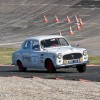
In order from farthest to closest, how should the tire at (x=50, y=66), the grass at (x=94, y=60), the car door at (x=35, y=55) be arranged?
the grass at (x=94, y=60)
the car door at (x=35, y=55)
the tire at (x=50, y=66)

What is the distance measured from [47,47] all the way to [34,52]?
2.11 ft

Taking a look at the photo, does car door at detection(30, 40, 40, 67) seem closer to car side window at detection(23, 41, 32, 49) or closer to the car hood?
car side window at detection(23, 41, 32, 49)

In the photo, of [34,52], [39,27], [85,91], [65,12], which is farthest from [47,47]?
[65,12]

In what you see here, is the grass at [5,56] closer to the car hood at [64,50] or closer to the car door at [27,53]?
the car door at [27,53]

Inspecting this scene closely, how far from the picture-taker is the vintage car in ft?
74.8

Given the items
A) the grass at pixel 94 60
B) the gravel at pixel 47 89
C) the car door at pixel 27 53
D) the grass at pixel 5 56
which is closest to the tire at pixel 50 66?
the car door at pixel 27 53

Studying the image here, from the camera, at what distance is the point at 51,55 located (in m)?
22.9

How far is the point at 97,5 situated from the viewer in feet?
198

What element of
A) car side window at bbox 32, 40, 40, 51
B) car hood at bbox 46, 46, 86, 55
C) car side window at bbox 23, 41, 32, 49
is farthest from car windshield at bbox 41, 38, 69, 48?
car side window at bbox 23, 41, 32, 49

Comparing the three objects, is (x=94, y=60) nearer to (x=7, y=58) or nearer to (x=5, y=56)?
(x=7, y=58)

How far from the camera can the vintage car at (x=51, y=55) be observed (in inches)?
898

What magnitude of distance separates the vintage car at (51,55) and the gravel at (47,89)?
2.81m

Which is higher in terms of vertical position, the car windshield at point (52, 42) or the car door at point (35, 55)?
the car windshield at point (52, 42)

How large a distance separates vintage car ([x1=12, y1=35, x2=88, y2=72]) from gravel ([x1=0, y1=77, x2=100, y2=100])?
2812mm
